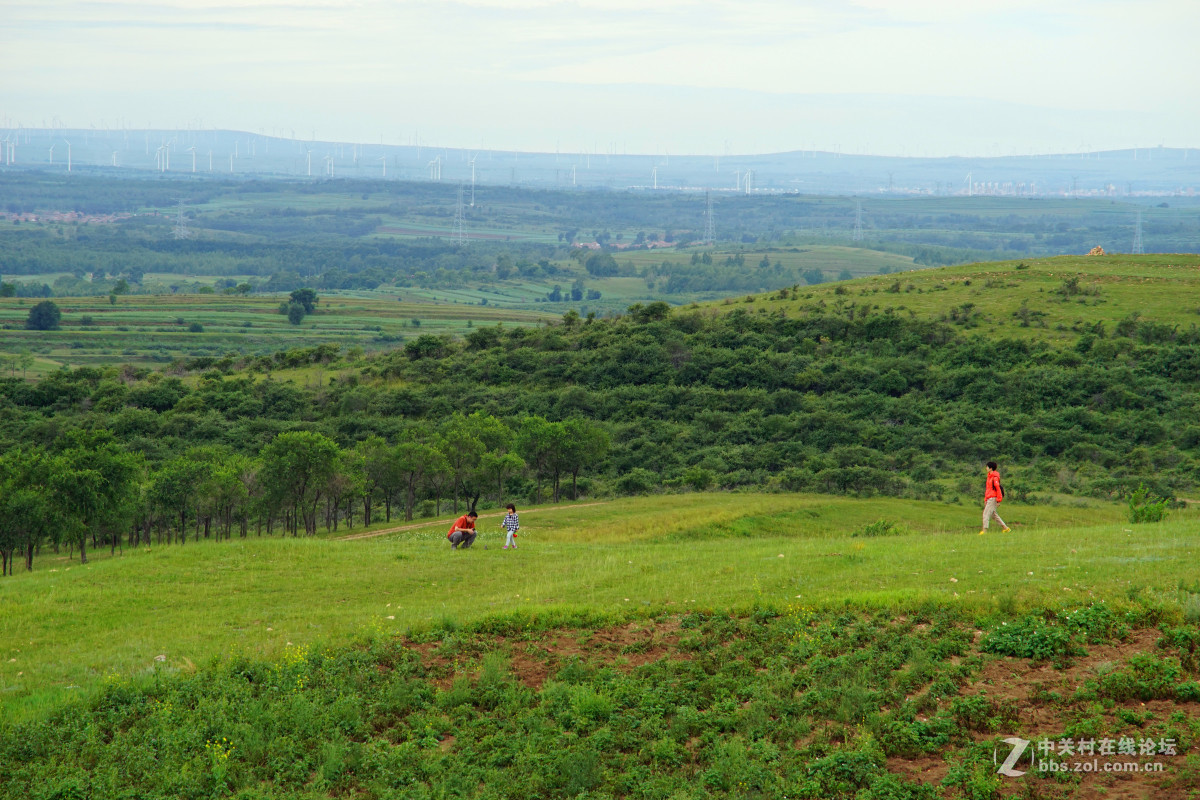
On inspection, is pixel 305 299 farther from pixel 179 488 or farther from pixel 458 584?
pixel 458 584

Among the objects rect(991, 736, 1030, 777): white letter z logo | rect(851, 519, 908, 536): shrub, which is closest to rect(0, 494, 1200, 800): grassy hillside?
rect(991, 736, 1030, 777): white letter z logo

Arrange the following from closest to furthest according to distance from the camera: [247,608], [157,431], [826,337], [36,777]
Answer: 1. [36,777]
2. [247,608]
3. [157,431]
4. [826,337]

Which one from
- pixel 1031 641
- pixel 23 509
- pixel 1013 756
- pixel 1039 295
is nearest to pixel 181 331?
pixel 1039 295

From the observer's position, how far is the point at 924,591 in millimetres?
16703

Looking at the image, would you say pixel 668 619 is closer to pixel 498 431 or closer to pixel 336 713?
pixel 336 713

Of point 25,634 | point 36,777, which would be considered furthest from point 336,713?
point 25,634

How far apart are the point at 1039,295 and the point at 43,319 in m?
152

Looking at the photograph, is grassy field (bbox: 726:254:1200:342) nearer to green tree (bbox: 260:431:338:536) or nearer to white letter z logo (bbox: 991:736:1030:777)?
green tree (bbox: 260:431:338:536)

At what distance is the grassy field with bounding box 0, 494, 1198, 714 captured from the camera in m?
16.3

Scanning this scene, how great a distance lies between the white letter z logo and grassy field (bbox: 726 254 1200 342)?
73625 mm

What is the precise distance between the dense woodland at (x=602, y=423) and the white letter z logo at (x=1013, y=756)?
35.1 metres

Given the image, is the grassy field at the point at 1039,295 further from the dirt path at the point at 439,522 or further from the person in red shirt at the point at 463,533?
the person in red shirt at the point at 463,533

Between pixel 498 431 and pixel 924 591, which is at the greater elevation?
pixel 924 591

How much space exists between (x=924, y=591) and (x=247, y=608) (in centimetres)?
1231
